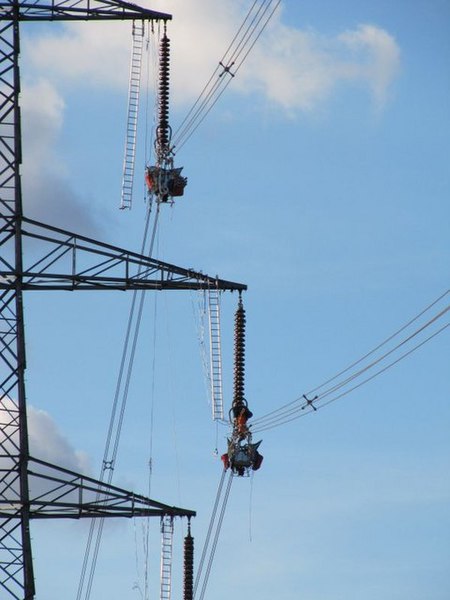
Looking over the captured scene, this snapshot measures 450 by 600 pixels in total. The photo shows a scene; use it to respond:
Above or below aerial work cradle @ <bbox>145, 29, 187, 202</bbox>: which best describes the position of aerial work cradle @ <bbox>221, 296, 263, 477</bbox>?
below

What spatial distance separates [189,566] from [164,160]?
12494mm

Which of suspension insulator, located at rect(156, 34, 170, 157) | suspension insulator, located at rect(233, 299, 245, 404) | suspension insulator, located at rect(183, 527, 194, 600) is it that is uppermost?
suspension insulator, located at rect(156, 34, 170, 157)

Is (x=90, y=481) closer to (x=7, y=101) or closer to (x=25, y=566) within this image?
(x=25, y=566)

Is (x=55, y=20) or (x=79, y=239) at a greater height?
(x=55, y=20)

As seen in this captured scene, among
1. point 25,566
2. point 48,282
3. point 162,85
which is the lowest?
point 25,566

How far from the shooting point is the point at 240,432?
313 ft

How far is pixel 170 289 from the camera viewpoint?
94.1m

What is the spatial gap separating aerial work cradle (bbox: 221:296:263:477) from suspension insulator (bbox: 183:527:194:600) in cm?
247

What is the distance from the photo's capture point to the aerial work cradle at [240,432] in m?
94.8

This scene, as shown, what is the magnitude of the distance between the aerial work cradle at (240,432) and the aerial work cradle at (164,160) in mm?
4726

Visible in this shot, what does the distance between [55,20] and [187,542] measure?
53.5 ft

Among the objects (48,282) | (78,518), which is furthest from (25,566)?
(48,282)

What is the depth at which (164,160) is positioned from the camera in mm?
96875

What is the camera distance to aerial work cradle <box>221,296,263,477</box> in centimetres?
9475
